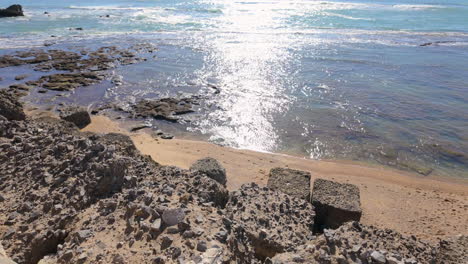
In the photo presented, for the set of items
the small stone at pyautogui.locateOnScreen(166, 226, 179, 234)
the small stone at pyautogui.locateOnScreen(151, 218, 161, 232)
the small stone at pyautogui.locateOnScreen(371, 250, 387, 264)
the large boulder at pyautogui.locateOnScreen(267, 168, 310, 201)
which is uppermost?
the small stone at pyautogui.locateOnScreen(151, 218, 161, 232)

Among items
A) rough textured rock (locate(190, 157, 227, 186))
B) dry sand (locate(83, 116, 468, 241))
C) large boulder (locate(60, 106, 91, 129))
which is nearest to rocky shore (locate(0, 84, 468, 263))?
rough textured rock (locate(190, 157, 227, 186))

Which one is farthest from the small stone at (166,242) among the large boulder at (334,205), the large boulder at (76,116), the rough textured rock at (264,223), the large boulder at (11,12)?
the large boulder at (11,12)

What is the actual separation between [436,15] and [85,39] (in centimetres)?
3623

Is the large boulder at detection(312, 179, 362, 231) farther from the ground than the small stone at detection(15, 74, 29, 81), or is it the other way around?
the small stone at detection(15, 74, 29, 81)

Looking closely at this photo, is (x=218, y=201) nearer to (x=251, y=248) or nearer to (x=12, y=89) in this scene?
(x=251, y=248)

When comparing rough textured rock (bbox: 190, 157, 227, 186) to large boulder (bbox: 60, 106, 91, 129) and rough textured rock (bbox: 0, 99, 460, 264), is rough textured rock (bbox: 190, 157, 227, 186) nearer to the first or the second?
rough textured rock (bbox: 0, 99, 460, 264)

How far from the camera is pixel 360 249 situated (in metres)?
3.67

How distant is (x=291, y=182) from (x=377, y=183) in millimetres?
2712

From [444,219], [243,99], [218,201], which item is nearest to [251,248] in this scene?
[218,201]

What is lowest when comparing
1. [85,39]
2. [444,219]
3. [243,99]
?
[444,219]

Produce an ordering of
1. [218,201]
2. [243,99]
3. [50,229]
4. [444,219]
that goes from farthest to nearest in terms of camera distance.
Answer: [243,99] < [444,219] < [218,201] < [50,229]

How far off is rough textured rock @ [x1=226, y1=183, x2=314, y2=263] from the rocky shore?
2 centimetres

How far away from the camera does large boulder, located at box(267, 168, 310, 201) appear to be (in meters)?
6.28

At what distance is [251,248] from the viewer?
13.6ft
